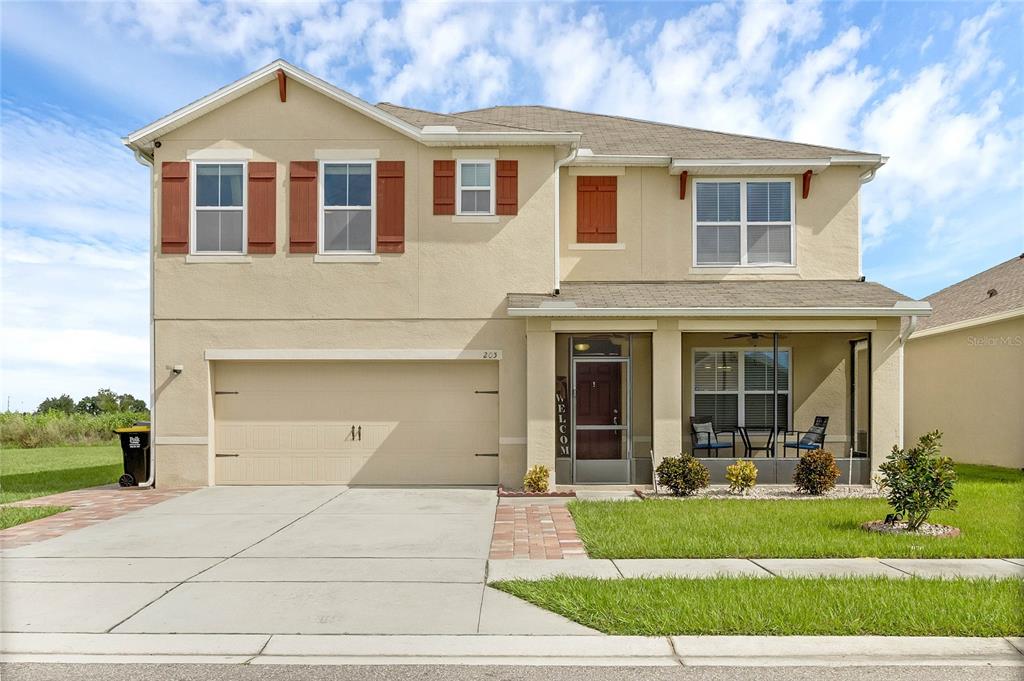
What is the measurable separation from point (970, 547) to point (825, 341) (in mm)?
8075

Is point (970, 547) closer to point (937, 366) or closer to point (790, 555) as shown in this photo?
point (790, 555)

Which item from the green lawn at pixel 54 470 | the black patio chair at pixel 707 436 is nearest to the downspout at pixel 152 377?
the green lawn at pixel 54 470

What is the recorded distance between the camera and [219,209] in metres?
14.6

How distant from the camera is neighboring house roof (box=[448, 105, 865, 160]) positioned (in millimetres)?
15797

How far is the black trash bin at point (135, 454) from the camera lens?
1458 centimetres

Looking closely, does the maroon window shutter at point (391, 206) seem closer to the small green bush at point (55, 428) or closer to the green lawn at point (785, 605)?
the green lawn at point (785, 605)

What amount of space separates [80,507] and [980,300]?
2126 cm

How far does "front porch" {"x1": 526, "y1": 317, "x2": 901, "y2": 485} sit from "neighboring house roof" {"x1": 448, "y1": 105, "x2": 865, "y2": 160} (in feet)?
12.6

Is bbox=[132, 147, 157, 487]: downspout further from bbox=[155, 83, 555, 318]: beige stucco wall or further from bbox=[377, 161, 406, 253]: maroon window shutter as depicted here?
bbox=[377, 161, 406, 253]: maroon window shutter

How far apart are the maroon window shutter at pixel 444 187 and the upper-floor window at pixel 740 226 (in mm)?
5111

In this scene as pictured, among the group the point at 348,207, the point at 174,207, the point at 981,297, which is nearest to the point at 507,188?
the point at 348,207

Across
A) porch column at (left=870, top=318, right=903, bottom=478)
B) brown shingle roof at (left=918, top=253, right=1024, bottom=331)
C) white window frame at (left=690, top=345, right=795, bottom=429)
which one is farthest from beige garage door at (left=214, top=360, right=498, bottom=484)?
brown shingle roof at (left=918, top=253, right=1024, bottom=331)

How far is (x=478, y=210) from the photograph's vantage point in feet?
47.8

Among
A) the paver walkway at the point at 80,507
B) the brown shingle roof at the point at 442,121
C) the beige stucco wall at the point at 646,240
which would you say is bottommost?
the paver walkway at the point at 80,507
